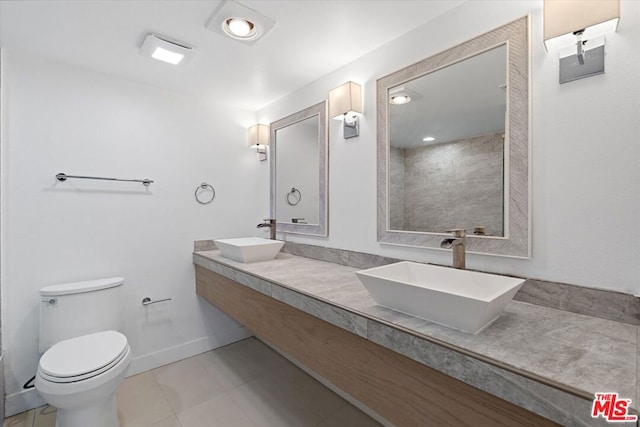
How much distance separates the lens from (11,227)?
1.89 m

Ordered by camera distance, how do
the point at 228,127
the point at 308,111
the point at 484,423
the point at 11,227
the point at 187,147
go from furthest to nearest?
the point at 228,127 → the point at 187,147 → the point at 308,111 → the point at 11,227 → the point at 484,423

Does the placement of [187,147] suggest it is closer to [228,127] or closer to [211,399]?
[228,127]

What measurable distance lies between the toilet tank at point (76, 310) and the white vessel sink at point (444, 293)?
1849 millimetres

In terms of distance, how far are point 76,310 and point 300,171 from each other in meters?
1.80

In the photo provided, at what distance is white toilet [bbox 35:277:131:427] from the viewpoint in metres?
1.44

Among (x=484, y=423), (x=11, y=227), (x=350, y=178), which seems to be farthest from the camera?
(x=350, y=178)

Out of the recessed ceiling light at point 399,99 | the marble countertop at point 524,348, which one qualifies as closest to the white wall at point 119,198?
the recessed ceiling light at point 399,99

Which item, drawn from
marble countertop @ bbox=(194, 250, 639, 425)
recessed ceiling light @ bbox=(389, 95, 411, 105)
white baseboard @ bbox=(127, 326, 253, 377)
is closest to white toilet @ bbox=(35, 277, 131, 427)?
white baseboard @ bbox=(127, 326, 253, 377)

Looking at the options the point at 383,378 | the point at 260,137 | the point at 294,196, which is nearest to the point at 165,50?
the point at 260,137

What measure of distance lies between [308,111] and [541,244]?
180 cm

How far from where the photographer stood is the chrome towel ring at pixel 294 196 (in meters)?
2.51

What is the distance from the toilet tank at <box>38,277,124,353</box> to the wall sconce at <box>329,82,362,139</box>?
1.94m

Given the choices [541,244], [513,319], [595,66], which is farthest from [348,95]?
[513,319]

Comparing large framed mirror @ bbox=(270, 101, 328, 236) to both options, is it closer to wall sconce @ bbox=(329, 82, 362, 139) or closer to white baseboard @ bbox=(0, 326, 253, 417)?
wall sconce @ bbox=(329, 82, 362, 139)
